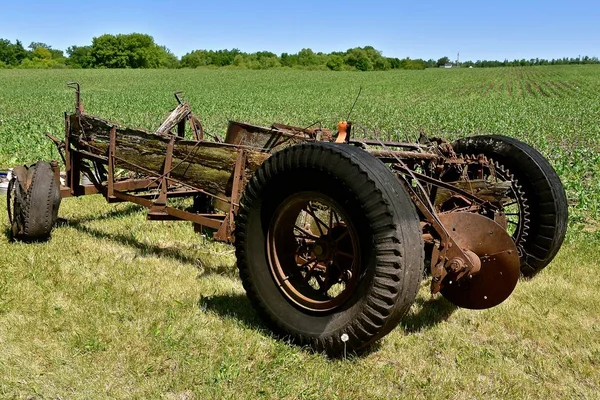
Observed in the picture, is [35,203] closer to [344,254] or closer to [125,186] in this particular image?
[125,186]

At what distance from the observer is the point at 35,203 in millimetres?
5480

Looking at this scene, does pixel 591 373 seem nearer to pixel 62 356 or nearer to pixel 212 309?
pixel 212 309

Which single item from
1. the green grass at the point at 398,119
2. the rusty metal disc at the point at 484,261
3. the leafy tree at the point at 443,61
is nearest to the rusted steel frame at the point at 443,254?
the rusty metal disc at the point at 484,261

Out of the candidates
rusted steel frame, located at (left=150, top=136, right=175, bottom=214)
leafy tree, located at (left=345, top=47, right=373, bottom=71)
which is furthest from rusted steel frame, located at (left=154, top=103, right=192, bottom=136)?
leafy tree, located at (left=345, top=47, right=373, bottom=71)

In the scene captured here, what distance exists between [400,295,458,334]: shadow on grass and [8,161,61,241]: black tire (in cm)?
376

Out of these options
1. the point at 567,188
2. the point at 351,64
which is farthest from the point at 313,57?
the point at 567,188

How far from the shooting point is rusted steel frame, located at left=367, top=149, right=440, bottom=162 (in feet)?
12.7

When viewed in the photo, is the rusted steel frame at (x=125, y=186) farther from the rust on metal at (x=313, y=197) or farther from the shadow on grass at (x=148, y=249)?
the shadow on grass at (x=148, y=249)

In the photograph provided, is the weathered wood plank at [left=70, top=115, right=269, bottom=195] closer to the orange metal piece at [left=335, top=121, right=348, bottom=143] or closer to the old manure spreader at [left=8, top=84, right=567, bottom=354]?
the old manure spreader at [left=8, top=84, right=567, bottom=354]

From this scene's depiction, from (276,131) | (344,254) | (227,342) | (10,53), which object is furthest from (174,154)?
(10,53)

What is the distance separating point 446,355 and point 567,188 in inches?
279

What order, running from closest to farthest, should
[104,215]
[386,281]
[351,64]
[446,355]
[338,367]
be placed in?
[386,281] → [338,367] → [446,355] → [104,215] → [351,64]

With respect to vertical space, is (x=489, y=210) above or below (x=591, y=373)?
above

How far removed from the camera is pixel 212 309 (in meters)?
4.12
